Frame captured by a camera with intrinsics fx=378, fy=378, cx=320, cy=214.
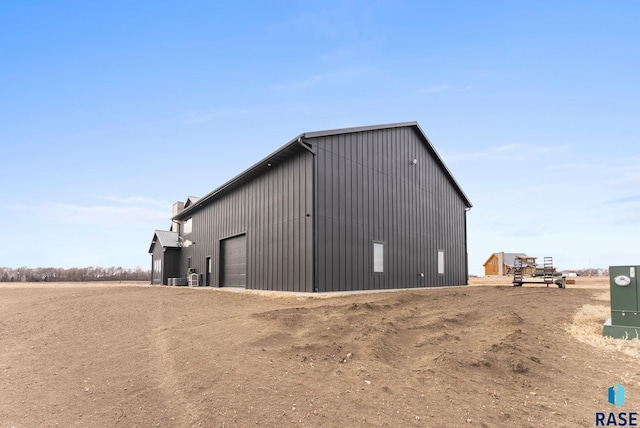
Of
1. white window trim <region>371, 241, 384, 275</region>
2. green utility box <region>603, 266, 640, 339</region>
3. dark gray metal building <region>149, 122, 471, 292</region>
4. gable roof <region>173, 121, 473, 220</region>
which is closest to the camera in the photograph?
green utility box <region>603, 266, 640, 339</region>

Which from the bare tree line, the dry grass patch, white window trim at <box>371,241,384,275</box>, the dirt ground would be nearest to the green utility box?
the dry grass patch

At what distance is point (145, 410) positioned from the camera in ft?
13.1

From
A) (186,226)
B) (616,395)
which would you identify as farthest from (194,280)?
(616,395)

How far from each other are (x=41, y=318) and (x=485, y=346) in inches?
409

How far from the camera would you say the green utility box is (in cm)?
704

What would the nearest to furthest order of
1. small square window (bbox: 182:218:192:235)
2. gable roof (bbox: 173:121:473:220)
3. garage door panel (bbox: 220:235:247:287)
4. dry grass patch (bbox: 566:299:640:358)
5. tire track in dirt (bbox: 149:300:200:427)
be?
1. tire track in dirt (bbox: 149:300:200:427)
2. dry grass patch (bbox: 566:299:640:358)
3. gable roof (bbox: 173:121:473:220)
4. garage door panel (bbox: 220:235:247:287)
5. small square window (bbox: 182:218:192:235)

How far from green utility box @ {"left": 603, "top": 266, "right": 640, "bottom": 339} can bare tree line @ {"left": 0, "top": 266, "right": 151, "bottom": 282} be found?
57870 millimetres

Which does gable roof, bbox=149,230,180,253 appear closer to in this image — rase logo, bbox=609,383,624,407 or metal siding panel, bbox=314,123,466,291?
metal siding panel, bbox=314,123,466,291

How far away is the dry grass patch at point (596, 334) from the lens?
631 centimetres

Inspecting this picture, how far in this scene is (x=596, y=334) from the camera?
23.9ft

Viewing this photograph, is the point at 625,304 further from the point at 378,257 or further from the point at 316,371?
the point at 378,257

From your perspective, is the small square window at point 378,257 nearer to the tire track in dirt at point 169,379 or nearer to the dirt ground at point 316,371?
the dirt ground at point 316,371

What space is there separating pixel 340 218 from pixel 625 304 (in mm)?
9247

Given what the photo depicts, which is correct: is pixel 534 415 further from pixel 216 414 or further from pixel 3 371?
pixel 3 371
